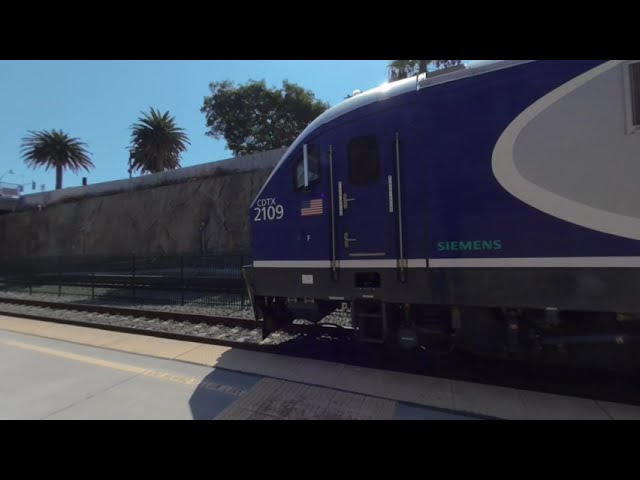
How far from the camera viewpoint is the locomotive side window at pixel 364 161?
413 centimetres

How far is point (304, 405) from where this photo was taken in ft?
11.9

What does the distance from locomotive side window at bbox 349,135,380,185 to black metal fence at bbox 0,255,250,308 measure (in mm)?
5633

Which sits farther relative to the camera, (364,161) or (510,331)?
(364,161)

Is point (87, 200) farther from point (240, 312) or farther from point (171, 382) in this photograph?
point (171, 382)

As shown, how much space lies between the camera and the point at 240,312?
8.19 metres

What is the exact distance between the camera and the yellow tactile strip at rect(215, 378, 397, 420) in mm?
3387

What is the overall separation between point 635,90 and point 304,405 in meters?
4.45

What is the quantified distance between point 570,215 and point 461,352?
8.78 ft

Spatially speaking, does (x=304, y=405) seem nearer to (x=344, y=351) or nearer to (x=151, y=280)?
(x=344, y=351)

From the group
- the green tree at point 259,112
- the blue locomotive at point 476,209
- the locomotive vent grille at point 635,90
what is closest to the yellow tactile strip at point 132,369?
the blue locomotive at point 476,209

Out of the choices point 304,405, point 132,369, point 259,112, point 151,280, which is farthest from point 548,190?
point 259,112

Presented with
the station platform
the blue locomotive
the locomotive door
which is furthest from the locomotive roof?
the station platform

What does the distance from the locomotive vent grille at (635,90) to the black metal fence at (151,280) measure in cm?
798

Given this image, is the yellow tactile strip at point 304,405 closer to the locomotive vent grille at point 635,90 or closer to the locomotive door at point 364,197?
the locomotive door at point 364,197
